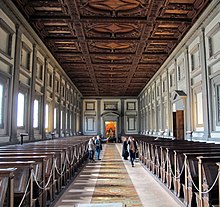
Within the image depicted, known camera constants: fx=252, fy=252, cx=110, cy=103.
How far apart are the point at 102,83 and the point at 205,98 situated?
1222 centimetres

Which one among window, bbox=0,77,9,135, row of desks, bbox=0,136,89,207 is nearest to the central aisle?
row of desks, bbox=0,136,89,207

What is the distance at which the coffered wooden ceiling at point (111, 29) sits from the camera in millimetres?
7648

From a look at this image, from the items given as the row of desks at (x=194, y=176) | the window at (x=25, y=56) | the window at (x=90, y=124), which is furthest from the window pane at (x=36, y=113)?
the window at (x=90, y=124)

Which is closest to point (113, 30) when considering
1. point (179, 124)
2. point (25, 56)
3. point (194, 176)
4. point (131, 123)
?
point (25, 56)

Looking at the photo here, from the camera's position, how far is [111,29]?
955cm

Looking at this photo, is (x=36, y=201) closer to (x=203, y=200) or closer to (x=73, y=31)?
(x=203, y=200)

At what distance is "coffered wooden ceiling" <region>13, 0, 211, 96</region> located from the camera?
765 centimetres

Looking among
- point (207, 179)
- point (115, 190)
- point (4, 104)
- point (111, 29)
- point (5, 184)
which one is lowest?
point (115, 190)

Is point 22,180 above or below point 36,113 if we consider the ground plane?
below

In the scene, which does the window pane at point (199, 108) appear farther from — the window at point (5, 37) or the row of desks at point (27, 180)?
the window at point (5, 37)

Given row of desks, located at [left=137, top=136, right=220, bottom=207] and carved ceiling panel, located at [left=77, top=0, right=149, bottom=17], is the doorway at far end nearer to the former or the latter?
carved ceiling panel, located at [left=77, top=0, right=149, bottom=17]

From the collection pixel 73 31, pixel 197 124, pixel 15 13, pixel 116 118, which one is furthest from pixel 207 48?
pixel 116 118

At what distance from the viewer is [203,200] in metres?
3.58

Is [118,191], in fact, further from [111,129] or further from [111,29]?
[111,129]
